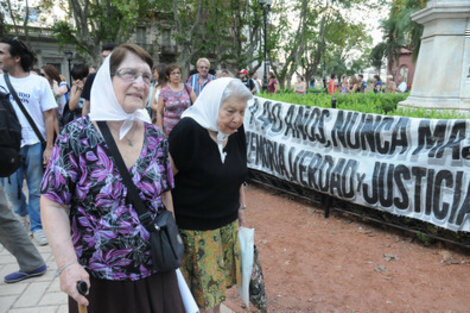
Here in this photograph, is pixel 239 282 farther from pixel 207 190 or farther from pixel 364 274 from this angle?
pixel 364 274

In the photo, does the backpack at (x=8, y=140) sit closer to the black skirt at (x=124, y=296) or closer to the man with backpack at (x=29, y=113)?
the man with backpack at (x=29, y=113)

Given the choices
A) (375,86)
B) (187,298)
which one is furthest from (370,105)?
(375,86)

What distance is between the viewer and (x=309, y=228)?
4.83 m

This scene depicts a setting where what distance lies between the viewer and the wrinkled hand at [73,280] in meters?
1.55

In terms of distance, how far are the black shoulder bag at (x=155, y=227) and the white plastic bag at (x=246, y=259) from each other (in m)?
0.89

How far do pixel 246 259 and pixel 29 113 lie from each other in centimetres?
293

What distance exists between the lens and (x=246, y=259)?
2574 millimetres

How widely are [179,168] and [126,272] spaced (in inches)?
30.8

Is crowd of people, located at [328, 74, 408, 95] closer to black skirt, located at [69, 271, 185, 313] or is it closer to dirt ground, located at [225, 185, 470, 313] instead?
dirt ground, located at [225, 185, 470, 313]

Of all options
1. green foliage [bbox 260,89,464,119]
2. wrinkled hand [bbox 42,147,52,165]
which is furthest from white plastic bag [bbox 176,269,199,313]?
green foliage [bbox 260,89,464,119]

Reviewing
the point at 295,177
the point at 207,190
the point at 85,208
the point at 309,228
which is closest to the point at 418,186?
the point at 309,228

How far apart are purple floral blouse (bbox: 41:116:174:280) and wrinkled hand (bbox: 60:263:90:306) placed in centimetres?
12

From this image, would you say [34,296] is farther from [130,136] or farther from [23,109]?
[130,136]

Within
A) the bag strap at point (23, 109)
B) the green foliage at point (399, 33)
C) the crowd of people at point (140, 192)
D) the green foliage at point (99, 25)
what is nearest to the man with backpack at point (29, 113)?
the bag strap at point (23, 109)
